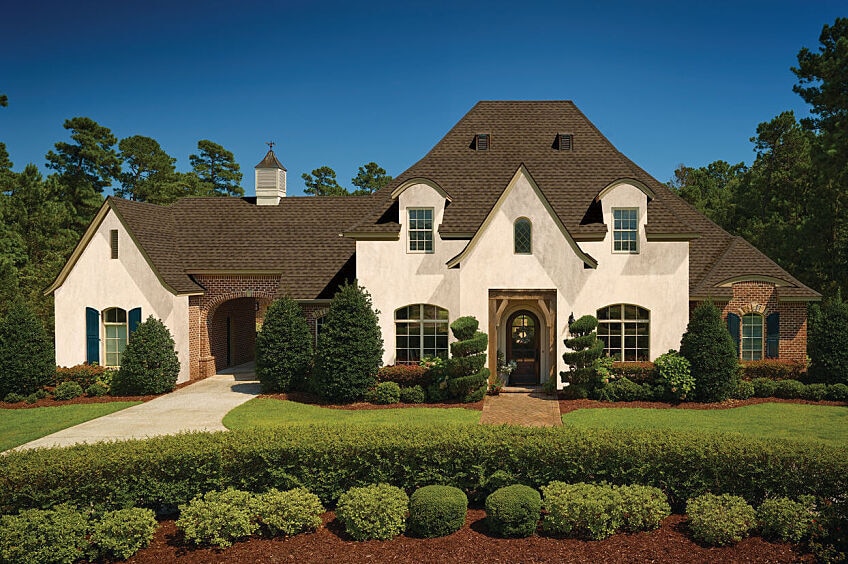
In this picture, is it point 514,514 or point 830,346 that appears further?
point 830,346

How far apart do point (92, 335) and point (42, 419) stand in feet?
19.1

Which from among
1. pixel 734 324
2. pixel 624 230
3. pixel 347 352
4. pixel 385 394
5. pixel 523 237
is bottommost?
pixel 385 394

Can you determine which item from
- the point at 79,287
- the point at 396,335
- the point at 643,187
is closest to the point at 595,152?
the point at 643,187

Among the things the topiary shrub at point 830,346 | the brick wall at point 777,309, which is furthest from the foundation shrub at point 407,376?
the topiary shrub at point 830,346

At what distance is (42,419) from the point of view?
19.0 m

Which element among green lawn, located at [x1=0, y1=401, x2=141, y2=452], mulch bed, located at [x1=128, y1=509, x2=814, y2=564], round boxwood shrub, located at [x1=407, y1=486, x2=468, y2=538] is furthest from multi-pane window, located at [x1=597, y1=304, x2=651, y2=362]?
green lawn, located at [x1=0, y1=401, x2=141, y2=452]

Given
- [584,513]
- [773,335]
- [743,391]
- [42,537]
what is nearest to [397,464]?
[584,513]

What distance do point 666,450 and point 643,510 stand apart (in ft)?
4.06

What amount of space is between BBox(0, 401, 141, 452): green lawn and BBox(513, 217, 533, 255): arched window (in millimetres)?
14278

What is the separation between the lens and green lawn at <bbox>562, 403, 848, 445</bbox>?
16.1 m

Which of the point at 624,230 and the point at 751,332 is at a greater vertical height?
the point at 624,230

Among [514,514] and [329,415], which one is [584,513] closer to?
[514,514]

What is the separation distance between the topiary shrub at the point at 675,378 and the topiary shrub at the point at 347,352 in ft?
30.6

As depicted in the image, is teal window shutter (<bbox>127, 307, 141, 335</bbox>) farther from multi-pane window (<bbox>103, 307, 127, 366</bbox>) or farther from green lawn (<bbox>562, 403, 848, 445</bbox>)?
green lawn (<bbox>562, 403, 848, 445</bbox>)
